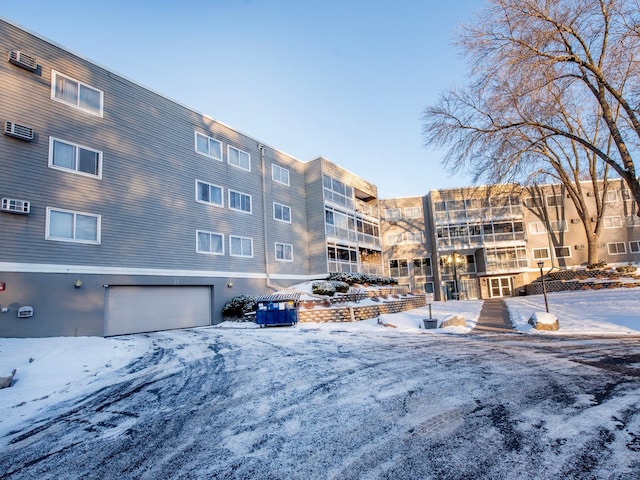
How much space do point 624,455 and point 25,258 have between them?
14.9 m

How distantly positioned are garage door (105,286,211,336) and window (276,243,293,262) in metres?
5.61

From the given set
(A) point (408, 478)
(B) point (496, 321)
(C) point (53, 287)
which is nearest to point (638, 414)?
(A) point (408, 478)

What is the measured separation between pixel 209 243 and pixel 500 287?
28770 mm

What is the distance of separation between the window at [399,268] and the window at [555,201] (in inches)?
595

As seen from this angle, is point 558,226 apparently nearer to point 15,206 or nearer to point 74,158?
point 74,158

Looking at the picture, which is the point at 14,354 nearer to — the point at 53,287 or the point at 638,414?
the point at 53,287

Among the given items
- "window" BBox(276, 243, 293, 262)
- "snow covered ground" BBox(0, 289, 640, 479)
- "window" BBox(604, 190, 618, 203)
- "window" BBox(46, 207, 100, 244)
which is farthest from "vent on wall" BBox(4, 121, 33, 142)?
"window" BBox(604, 190, 618, 203)

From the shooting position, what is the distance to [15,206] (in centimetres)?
1143

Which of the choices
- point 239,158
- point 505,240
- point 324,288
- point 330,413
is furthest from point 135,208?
point 505,240

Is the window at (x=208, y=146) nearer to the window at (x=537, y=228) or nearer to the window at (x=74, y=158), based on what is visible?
the window at (x=74, y=158)

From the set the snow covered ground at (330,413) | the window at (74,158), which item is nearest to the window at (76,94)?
the window at (74,158)

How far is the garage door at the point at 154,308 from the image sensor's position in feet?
45.8

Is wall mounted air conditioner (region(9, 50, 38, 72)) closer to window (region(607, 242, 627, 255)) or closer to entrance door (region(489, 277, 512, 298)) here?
entrance door (region(489, 277, 512, 298))

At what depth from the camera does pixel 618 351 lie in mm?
7703
